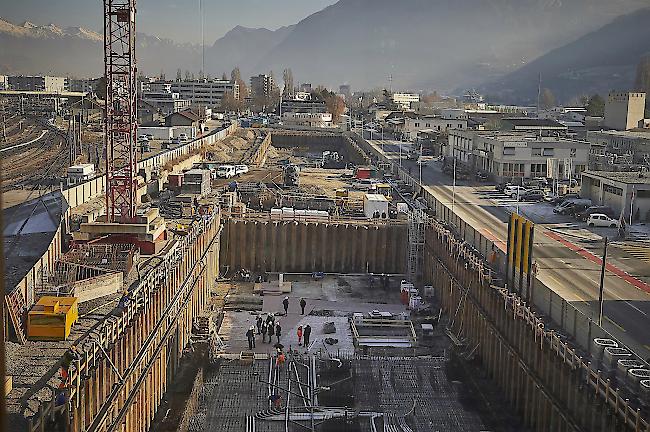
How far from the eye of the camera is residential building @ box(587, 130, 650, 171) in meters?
46.6

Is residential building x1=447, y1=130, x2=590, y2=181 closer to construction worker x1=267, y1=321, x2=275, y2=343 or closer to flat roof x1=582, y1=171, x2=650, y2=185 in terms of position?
flat roof x1=582, y1=171, x2=650, y2=185

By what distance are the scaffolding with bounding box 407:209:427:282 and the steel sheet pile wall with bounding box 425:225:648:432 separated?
3.03 m

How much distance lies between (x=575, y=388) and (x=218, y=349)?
978 centimetres

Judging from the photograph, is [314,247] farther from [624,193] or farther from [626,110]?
[626,110]

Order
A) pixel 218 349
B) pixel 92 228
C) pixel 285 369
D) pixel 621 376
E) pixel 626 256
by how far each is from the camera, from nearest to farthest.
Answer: pixel 621 376 < pixel 285 369 < pixel 218 349 < pixel 92 228 < pixel 626 256

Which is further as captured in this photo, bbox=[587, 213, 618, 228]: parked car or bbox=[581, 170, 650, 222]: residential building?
bbox=[581, 170, 650, 222]: residential building

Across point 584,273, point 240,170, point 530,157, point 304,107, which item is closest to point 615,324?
point 584,273

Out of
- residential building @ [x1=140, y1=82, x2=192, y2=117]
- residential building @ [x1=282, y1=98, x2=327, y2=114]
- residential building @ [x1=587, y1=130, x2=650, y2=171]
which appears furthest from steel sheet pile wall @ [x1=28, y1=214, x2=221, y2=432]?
residential building @ [x1=140, y1=82, x2=192, y2=117]

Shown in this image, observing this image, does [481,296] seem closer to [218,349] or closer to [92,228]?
[218,349]

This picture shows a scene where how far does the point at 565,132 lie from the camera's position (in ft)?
225

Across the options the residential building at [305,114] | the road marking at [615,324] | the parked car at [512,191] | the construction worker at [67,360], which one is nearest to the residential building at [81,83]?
the construction worker at [67,360]

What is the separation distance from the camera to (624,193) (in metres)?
31.9

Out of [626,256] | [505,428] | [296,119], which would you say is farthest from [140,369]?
[296,119]

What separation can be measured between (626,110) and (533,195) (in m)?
39.4
